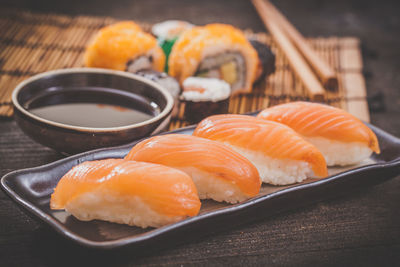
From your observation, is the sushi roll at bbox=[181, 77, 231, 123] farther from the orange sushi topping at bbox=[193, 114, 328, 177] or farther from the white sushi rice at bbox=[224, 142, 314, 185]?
the white sushi rice at bbox=[224, 142, 314, 185]

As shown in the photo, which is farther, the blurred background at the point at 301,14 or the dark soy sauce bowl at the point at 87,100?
the blurred background at the point at 301,14

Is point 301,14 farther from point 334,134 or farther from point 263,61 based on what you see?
point 334,134

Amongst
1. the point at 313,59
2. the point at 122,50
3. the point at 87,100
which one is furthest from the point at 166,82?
the point at 313,59

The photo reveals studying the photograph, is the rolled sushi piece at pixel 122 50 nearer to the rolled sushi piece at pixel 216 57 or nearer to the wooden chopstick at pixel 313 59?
the rolled sushi piece at pixel 216 57

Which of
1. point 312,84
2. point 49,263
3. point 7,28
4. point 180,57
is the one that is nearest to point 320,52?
point 312,84

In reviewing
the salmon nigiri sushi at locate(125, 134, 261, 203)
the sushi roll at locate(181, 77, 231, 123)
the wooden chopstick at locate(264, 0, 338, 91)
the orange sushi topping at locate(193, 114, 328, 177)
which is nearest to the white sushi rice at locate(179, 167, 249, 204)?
the salmon nigiri sushi at locate(125, 134, 261, 203)

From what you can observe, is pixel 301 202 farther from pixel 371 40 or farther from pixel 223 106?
pixel 371 40

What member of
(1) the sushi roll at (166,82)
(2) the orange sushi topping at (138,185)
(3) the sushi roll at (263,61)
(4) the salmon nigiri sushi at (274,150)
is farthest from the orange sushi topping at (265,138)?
(3) the sushi roll at (263,61)
